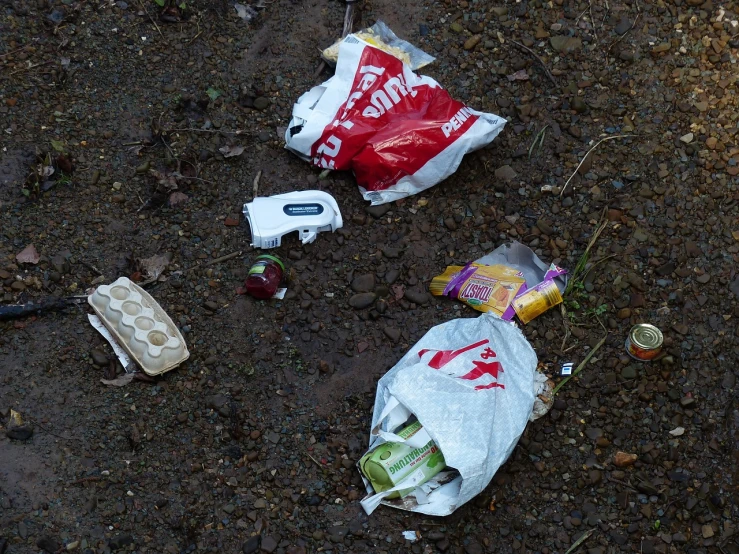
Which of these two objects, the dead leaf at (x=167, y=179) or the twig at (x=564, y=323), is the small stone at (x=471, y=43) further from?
the dead leaf at (x=167, y=179)

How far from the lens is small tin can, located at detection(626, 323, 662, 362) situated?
2.70 m

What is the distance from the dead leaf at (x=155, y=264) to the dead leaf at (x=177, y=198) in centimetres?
23

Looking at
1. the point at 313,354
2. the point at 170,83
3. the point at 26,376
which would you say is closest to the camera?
the point at 26,376

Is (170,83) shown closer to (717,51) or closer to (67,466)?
(67,466)

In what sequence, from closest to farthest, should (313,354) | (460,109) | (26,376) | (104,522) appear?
(104,522), (26,376), (313,354), (460,109)

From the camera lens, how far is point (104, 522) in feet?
7.88

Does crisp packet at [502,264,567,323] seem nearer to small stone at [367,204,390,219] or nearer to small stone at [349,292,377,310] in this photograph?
small stone at [349,292,377,310]

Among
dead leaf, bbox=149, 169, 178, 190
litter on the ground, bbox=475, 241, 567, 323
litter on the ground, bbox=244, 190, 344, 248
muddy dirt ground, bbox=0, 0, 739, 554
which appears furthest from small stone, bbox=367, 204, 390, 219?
dead leaf, bbox=149, 169, 178, 190

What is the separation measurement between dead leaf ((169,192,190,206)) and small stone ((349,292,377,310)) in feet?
2.72

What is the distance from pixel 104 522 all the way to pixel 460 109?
2109 mm

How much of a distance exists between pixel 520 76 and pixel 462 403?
1.65 meters

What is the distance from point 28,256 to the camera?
9.32ft

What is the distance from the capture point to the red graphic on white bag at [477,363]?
8.50 ft

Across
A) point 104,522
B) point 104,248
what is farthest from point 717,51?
point 104,522
